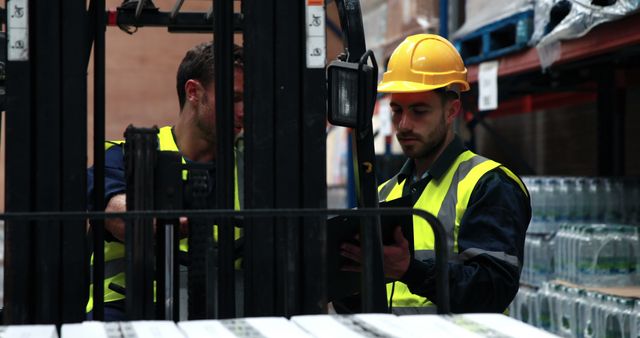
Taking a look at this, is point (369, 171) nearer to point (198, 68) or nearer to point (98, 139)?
point (98, 139)

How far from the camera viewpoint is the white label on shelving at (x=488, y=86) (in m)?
7.09

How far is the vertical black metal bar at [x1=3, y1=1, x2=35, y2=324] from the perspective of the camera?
272 centimetres

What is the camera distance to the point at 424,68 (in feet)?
14.3

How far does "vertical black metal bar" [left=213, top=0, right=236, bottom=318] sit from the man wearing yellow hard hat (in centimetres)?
41

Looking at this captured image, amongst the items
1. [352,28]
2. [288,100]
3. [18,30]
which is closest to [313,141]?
[288,100]

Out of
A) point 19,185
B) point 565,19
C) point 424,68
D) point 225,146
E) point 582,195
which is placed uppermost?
point 565,19

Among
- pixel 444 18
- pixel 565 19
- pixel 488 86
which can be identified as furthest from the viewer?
pixel 444 18

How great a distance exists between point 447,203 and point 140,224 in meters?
1.39

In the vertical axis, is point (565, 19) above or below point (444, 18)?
below

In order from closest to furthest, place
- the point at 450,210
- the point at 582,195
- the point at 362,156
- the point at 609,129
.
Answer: the point at 362,156 < the point at 450,210 < the point at 582,195 < the point at 609,129

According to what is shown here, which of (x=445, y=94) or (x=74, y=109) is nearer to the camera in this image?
(x=74, y=109)

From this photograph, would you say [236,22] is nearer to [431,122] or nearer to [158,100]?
[431,122]

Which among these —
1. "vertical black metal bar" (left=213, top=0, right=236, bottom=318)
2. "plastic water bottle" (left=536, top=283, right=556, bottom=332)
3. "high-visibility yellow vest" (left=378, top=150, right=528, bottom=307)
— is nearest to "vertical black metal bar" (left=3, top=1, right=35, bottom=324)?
"vertical black metal bar" (left=213, top=0, right=236, bottom=318)

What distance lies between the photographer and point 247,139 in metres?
2.98
